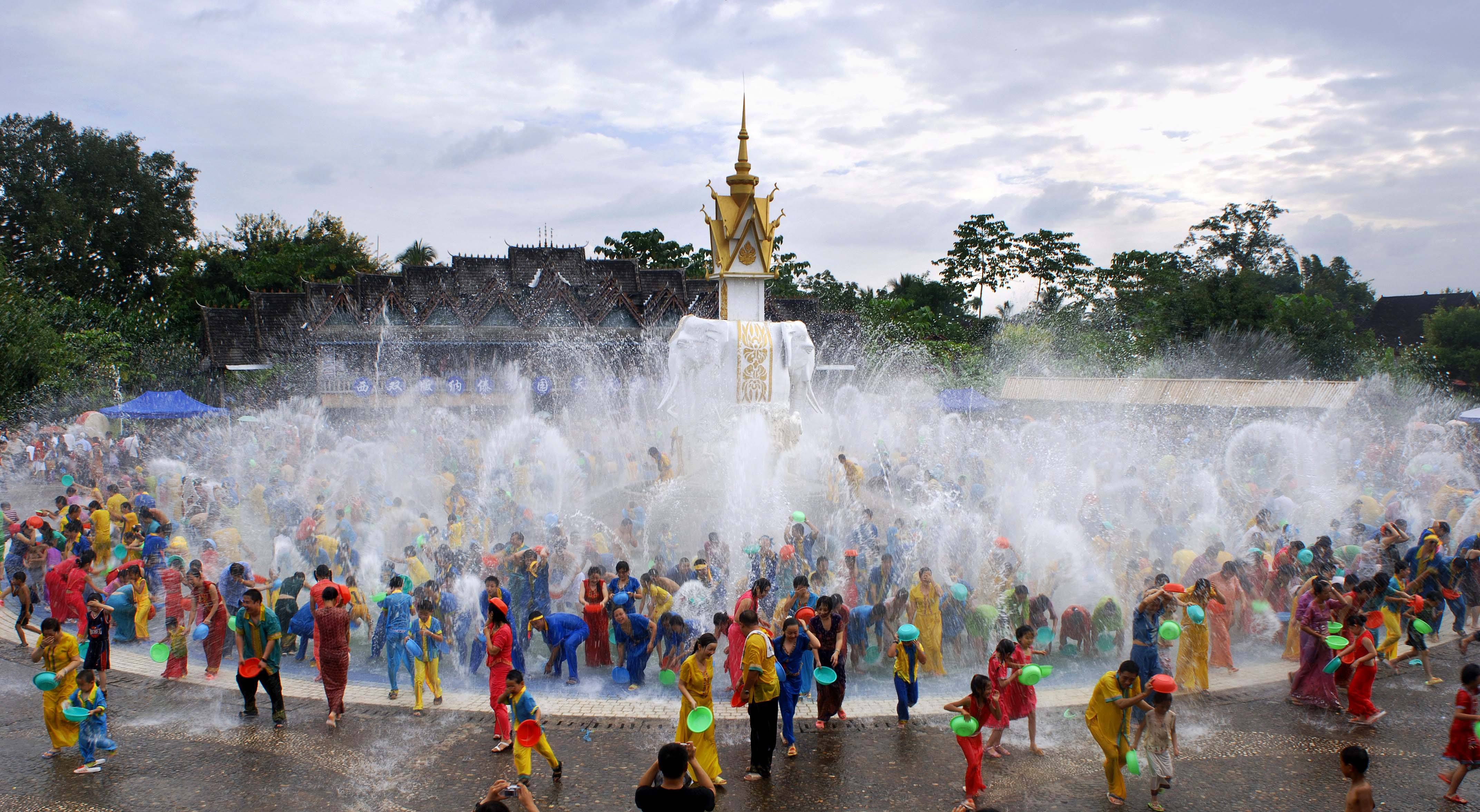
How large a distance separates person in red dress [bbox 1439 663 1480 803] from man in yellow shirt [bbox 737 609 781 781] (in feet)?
15.0

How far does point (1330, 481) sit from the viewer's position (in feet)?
56.6

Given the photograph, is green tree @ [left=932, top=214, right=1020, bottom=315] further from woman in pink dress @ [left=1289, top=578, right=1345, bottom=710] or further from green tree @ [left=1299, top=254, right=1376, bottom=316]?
woman in pink dress @ [left=1289, top=578, right=1345, bottom=710]

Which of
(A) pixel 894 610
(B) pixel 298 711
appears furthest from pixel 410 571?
(A) pixel 894 610

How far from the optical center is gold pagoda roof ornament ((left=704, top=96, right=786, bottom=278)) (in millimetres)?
14570

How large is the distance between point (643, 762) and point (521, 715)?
123 centimetres

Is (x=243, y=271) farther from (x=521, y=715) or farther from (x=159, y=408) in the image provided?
(x=521, y=715)

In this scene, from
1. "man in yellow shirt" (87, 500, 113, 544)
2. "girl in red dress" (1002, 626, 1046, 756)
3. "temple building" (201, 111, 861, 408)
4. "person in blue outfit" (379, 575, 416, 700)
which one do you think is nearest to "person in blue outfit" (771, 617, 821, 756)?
"girl in red dress" (1002, 626, 1046, 756)

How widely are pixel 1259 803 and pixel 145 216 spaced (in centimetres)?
5110

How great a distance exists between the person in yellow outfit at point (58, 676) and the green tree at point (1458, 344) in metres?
37.9

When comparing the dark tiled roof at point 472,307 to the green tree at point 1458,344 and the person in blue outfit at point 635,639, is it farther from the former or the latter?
the person in blue outfit at point 635,639

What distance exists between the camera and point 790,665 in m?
6.94

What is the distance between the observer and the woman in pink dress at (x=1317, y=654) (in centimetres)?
772

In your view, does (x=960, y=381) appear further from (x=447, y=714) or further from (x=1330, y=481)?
(x=447, y=714)

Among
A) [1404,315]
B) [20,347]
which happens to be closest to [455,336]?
[20,347]
